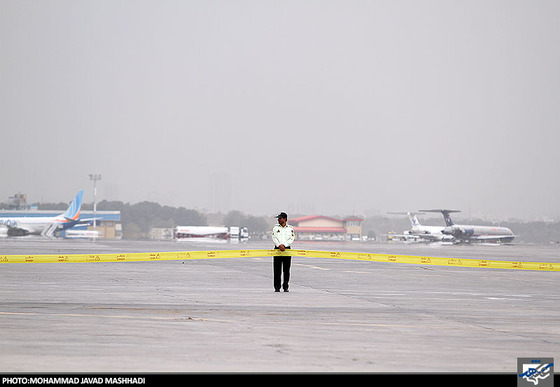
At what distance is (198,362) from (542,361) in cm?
469

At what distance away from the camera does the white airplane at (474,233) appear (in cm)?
12175

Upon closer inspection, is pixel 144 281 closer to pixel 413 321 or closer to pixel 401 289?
pixel 401 289

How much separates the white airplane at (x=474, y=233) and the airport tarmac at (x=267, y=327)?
322 feet

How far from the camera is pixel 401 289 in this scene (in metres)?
24.3

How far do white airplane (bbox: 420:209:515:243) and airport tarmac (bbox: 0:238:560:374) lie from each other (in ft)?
322

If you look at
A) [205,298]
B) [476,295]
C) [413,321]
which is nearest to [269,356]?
[413,321]

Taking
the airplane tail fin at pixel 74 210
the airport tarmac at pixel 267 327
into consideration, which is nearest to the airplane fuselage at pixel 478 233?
the airplane tail fin at pixel 74 210

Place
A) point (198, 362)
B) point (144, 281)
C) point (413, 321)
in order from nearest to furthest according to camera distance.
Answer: point (198, 362), point (413, 321), point (144, 281)

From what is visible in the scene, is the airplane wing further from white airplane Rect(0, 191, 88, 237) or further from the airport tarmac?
the airport tarmac

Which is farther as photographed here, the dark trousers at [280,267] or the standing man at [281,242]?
the dark trousers at [280,267]

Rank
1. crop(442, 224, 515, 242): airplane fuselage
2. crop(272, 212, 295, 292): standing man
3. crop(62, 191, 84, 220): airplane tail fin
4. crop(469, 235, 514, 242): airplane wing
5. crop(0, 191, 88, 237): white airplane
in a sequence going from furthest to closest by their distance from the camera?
crop(469, 235, 514, 242): airplane wing
crop(442, 224, 515, 242): airplane fuselage
crop(62, 191, 84, 220): airplane tail fin
crop(0, 191, 88, 237): white airplane
crop(272, 212, 295, 292): standing man

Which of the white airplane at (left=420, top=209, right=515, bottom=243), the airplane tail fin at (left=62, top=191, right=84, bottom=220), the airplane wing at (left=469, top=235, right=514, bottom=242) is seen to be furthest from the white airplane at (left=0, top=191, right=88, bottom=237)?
the airplane wing at (left=469, top=235, right=514, bottom=242)

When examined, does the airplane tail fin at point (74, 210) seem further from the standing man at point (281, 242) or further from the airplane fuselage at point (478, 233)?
the standing man at point (281, 242)

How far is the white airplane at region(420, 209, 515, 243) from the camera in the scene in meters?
122
